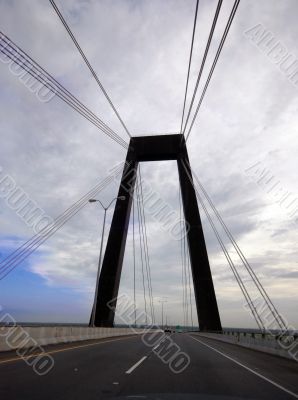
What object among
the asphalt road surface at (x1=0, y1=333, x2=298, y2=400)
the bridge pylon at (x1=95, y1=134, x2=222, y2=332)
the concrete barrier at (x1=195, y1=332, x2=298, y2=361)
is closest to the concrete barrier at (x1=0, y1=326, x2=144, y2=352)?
the asphalt road surface at (x1=0, y1=333, x2=298, y2=400)

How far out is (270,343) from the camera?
23.2m

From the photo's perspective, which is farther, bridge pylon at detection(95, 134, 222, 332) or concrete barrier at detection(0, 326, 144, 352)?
bridge pylon at detection(95, 134, 222, 332)

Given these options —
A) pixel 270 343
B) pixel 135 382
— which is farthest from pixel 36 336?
pixel 270 343

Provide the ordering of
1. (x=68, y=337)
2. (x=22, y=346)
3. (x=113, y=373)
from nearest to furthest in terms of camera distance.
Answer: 1. (x=113, y=373)
2. (x=22, y=346)
3. (x=68, y=337)

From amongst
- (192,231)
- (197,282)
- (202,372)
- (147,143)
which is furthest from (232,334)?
(202,372)

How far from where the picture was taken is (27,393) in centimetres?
757

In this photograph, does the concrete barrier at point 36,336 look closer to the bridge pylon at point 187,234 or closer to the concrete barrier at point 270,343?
the concrete barrier at point 270,343

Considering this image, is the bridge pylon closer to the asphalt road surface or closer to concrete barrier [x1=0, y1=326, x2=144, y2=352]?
concrete barrier [x1=0, y1=326, x2=144, y2=352]

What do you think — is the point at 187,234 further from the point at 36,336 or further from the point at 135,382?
the point at 135,382

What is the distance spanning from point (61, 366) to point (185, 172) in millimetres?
34166

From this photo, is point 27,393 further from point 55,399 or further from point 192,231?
point 192,231

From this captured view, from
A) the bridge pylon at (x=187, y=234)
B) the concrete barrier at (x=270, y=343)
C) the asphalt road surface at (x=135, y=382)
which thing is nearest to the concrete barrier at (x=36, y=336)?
the asphalt road surface at (x=135, y=382)

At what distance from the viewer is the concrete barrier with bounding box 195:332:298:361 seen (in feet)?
64.2

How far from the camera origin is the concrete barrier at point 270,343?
19562mm
